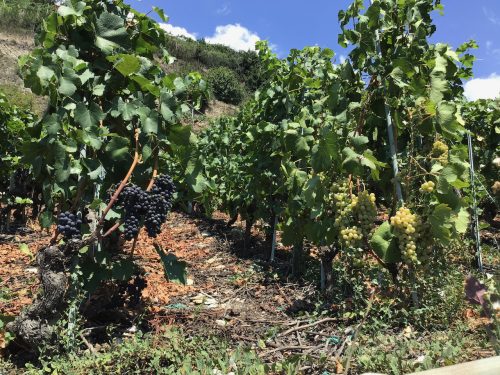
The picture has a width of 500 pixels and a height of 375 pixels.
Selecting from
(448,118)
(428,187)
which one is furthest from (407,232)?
(448,118)

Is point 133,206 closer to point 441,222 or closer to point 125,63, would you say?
point 125,63

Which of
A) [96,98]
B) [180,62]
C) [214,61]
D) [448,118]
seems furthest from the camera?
[214,61]

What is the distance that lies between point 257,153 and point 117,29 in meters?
2.90

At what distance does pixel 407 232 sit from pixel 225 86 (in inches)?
1029

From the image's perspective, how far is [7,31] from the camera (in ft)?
81.5

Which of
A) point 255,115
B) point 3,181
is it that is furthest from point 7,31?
point 255,115

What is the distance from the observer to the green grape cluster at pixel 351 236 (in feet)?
10.5

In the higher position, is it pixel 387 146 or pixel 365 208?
pixel 387 146

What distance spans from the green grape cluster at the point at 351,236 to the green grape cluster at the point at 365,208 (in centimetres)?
8

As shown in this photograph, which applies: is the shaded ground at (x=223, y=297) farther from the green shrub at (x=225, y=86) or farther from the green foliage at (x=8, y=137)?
the green shrub at (x=225, y=86)

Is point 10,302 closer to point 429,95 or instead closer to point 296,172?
point 296,172

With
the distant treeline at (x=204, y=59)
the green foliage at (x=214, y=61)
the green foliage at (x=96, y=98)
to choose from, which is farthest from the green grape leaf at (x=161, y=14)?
the green foliage at (x=214, y=61)

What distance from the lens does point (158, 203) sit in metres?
2.81

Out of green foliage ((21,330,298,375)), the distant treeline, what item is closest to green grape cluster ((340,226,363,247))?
green foliage ((21,330,298,375))
